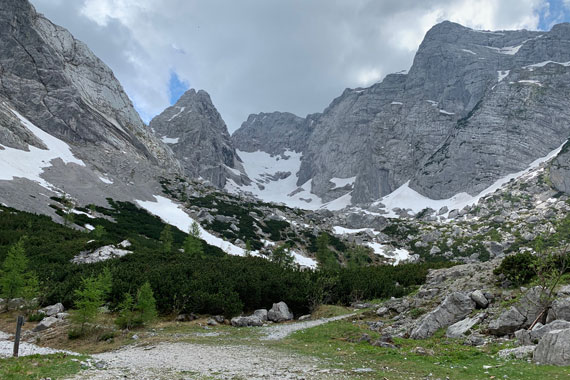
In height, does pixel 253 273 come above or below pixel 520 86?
below

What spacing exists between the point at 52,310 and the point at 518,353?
2525cm

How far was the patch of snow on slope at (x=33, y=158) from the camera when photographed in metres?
61.8

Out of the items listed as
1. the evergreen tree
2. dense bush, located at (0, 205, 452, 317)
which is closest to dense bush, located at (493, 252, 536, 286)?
dense bush, located at (0, 205, 452, 317)

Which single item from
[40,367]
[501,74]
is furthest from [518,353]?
[501,74]

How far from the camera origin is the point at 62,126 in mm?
97562

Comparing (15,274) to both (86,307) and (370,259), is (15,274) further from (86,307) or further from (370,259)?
(370,259)

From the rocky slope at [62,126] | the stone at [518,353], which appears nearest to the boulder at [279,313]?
the stone at [518,353]

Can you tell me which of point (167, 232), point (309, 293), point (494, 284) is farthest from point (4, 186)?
point (494, 284)

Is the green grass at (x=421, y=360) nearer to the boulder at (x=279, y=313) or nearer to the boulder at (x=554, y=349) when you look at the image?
the boulder at (x=554, y=349)

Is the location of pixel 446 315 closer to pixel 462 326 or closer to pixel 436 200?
pixel 462 326

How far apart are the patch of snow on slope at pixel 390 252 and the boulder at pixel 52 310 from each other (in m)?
70.0

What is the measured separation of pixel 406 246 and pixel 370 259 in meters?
21.5

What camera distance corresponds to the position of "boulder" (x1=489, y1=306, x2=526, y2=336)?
14.2 m

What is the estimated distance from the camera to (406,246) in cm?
9225
